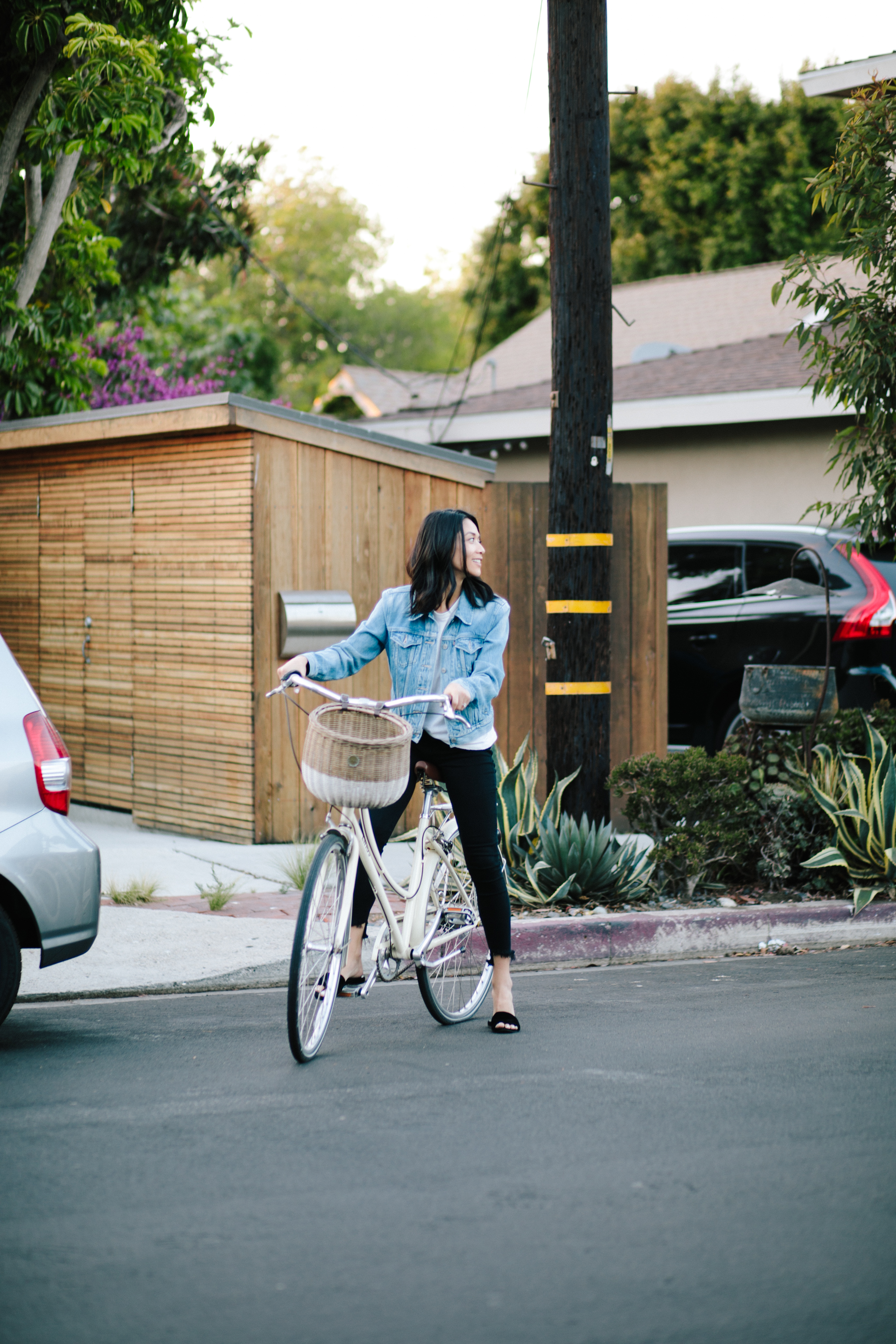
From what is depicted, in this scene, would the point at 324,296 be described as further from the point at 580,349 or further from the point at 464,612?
the point at 464,612

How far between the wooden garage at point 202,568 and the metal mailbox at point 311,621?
10 centimetres

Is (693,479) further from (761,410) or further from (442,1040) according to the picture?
(442,1040)

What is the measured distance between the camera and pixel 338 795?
486 cm

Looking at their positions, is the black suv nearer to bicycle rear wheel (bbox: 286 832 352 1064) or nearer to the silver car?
bicycle rear wheel (bbox: 286 832 352 1064)

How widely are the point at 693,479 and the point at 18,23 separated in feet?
30.8

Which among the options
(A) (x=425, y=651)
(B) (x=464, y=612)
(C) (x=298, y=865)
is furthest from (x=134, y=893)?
(B) (x=464, y=612)

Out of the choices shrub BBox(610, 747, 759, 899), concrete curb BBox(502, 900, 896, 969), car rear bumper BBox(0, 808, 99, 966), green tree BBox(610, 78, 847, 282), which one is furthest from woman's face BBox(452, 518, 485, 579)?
green tree BBox(610, 78, 847, 282)

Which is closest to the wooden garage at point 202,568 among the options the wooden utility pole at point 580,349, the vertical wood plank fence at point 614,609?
the vertical wood plank fence at point 614,609

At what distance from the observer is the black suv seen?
1002cm

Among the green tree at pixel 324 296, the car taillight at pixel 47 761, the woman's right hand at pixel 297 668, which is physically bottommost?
the car taillight at pixel 47 761

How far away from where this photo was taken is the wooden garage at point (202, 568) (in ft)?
30.6

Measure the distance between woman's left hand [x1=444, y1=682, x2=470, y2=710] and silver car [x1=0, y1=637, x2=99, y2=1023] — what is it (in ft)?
4.72

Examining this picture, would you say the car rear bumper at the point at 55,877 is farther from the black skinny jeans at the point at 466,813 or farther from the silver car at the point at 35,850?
the black skinny jeans at the point at 466,813

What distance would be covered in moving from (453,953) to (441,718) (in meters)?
1.00
